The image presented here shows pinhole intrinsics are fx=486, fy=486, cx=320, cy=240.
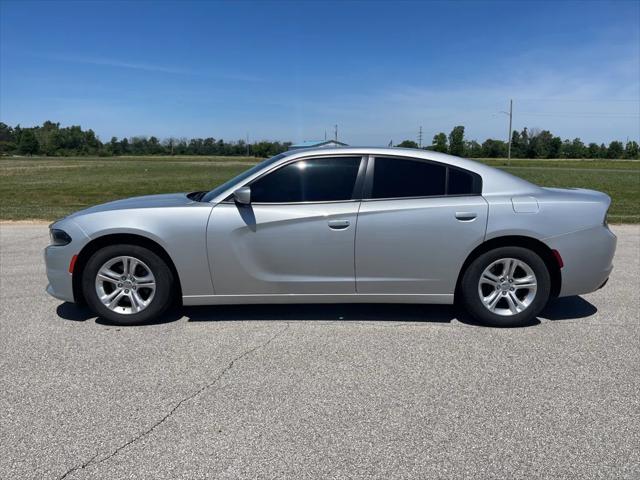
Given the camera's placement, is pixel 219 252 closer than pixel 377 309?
Yes

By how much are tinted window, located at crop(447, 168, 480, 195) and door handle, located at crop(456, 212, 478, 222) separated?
8.4 inches

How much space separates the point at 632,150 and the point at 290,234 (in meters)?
126

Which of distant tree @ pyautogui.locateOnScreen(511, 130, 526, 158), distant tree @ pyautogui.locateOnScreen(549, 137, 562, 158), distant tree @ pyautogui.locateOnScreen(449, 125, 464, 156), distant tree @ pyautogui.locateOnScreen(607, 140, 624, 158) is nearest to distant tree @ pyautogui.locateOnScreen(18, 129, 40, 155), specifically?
distant tree @ pyautogui.locateOnScreen(449, 125, 464, 156)

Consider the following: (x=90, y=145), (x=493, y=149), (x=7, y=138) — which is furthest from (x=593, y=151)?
(x=7, y=138)

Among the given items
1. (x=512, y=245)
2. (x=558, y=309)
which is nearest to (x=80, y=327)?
(x=512, y=245)

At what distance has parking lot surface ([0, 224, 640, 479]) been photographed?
2.45m

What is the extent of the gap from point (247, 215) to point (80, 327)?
1.80m

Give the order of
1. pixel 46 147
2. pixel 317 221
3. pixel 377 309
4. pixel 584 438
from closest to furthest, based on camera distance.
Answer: pixel 584 438, pixel 317 221, pixel 377 309, pixel 46 147

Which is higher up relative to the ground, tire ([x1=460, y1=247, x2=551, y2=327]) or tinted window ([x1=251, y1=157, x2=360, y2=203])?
tinted window ([x1=251, y1=157, x2=360, y2=203])

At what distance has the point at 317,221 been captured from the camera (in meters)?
4.12

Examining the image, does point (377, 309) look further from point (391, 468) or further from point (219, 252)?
point (391, 468)

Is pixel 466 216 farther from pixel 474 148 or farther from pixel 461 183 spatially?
pixel 474 148

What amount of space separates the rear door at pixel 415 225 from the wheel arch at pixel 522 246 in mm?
107

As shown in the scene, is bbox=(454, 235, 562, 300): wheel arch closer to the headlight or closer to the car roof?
the car roof
